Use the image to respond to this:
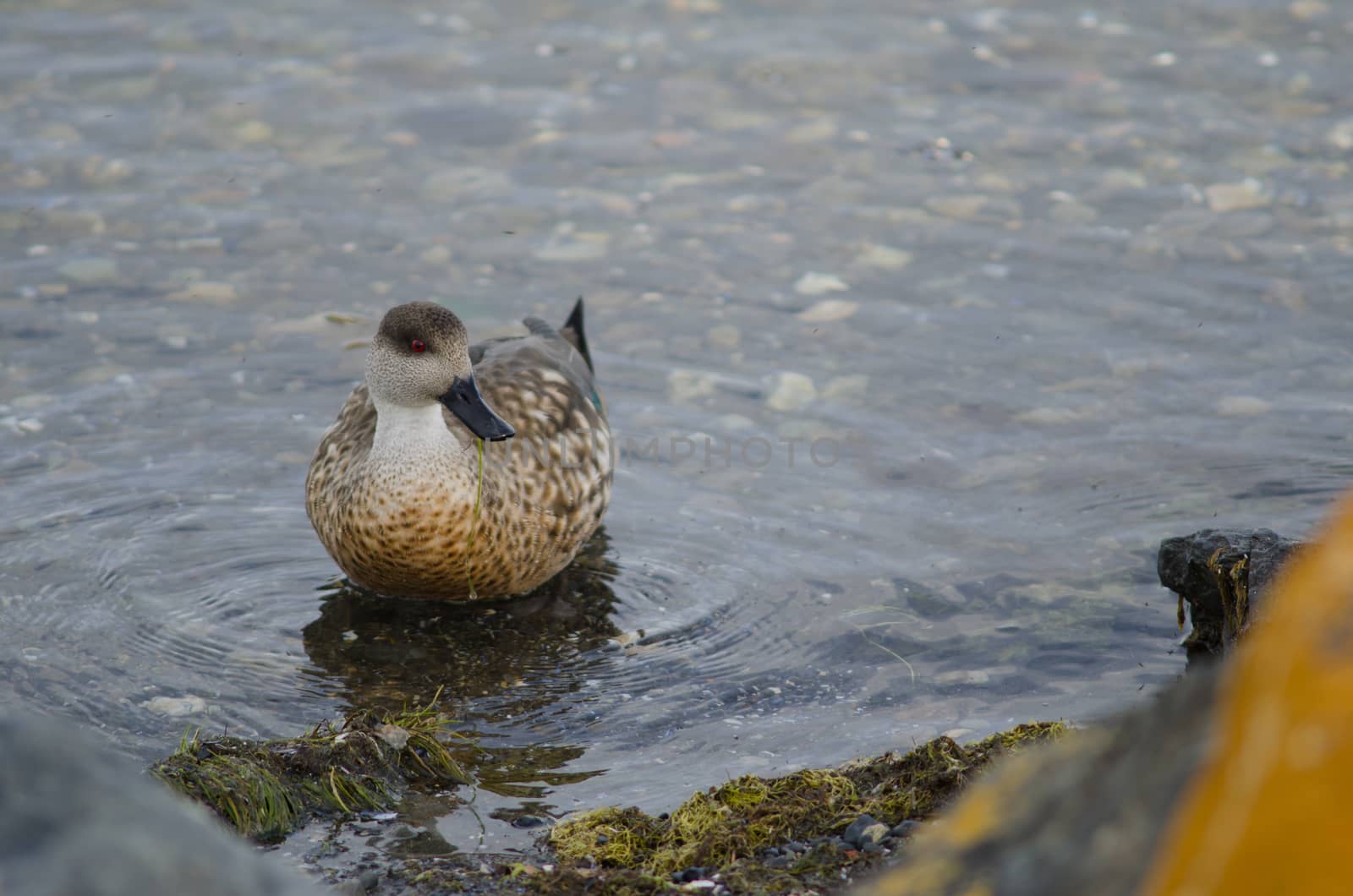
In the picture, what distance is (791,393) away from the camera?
28.7ft

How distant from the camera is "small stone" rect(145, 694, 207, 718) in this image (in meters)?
5.92

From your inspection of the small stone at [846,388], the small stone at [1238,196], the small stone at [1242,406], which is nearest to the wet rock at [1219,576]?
the small stone at [1242,406]

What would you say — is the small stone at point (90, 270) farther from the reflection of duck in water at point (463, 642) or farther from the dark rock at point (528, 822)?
the dark rock at point (528, 822)

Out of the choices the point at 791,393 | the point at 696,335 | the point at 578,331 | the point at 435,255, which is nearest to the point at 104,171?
the point at 435,255

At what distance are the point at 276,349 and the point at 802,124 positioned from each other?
16.6ft

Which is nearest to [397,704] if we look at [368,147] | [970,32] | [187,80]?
[368,147]

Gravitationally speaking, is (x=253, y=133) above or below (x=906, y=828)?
above

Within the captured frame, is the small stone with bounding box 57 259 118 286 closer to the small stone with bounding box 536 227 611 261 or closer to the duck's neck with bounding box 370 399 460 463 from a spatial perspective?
the small stone with bounding box 536 227 611 261

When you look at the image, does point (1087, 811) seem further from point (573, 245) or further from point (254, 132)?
point (254, 132)

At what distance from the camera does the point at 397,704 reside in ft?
20.1

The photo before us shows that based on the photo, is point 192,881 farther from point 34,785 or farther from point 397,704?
point 397,704

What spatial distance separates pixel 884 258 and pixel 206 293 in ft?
15.3

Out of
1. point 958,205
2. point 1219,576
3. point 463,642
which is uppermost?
point 958,205

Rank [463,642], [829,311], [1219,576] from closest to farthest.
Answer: [1219,576] → [463,642] → [829,311]
